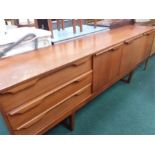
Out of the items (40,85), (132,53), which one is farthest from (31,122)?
(132,53)

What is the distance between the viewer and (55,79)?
0.93 metres

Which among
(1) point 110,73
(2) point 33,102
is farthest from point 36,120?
(1) point 110,73

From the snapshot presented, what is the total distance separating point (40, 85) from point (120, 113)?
1000 mm

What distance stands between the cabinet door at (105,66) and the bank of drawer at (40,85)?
0.39 ft

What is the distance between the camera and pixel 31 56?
1.03 meters

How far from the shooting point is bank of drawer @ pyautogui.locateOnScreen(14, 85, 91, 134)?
3.01ft

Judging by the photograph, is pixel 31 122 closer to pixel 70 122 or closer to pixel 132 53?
pixel 70 122

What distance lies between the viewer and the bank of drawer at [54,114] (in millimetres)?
917

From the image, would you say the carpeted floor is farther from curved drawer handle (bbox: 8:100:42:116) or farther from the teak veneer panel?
the teak veneer panel

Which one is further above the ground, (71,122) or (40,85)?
(40,85)

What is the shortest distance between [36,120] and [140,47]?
1536 mm

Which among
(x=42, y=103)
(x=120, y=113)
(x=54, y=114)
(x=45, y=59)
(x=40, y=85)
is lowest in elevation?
(x=120, y=113)

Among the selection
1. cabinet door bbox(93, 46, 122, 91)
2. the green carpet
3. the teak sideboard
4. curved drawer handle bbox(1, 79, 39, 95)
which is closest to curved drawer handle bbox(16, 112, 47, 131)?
the teak sideboard

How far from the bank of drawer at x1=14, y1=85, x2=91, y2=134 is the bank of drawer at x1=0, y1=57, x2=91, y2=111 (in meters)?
0.17
